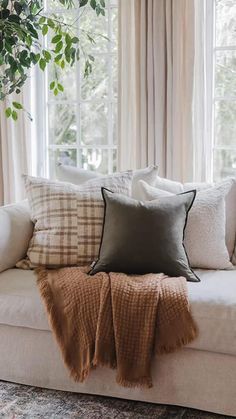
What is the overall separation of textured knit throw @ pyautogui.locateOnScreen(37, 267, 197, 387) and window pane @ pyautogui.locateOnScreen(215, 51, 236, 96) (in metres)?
1.64

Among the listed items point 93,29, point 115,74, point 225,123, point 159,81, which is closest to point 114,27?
point 93,29

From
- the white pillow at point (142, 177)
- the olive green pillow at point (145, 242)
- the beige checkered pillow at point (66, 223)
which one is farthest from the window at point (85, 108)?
the olive green pillow at point (145, 242)

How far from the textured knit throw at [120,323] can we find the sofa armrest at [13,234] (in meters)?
0.41

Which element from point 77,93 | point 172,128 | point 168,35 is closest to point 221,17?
point 168,35

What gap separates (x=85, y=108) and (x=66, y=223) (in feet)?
4.87

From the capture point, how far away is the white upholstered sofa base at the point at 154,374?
7.45 feet

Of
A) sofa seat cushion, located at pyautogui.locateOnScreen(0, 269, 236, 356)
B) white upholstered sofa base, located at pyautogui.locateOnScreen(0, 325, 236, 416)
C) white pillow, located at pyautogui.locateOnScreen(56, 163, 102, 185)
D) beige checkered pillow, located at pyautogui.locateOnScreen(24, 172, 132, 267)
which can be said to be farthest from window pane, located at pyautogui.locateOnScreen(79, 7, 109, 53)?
white upholstered sofa base, located at pyautogui.locateOnScreen(0, 325, 236, 416)

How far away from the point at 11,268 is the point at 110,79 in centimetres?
166

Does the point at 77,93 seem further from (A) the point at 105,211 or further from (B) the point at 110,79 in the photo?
(A) the point at 105,211

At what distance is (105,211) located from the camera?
2.75 meters

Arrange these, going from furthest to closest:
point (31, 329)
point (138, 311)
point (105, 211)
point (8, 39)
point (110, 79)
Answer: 1. point (110, 79)
2. point (8, 39)
3. point (105, 211)
4. point (31, 329)
5. point (138, 311)

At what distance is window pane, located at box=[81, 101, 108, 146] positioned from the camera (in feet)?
13.2

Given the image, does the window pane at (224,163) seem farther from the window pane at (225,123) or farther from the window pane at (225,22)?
the window pane at (225,22)

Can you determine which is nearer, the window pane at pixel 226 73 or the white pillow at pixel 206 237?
the white pillow at pixel 206 237
